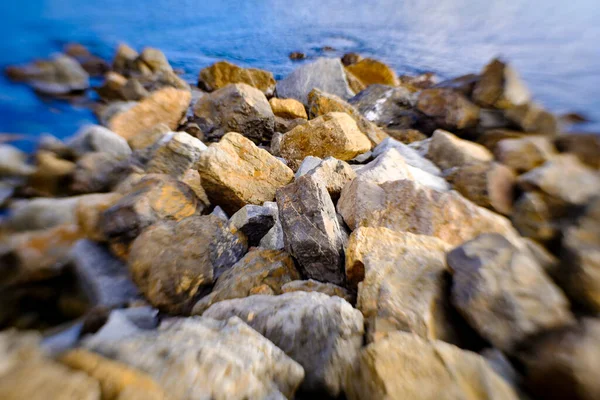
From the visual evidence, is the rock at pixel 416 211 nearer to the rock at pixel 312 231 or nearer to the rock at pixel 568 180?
the rock at pixel 312 231

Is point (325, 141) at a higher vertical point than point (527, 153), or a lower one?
lower

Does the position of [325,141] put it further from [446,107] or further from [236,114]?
[446,107]

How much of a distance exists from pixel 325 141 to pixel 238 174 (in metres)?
0.79

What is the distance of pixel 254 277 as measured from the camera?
3.01 ft

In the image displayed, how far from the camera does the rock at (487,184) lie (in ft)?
1.95

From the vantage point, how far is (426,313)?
60cm

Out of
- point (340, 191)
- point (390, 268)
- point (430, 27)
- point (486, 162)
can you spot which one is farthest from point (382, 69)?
point (390, 268)

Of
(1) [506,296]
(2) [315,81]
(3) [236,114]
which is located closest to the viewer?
(1) [506,296]

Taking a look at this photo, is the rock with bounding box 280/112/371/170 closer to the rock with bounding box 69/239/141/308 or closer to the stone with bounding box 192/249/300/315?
the stone with bounding box 192/249/300/315

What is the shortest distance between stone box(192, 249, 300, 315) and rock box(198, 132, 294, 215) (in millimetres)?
354

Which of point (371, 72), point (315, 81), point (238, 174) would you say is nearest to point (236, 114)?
point (238, 174)

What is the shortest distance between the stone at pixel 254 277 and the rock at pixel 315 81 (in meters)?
2.26

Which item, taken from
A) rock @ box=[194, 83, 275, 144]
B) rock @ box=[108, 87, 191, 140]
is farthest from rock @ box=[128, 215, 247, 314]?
rock @ box=[108, 87, 191, 140]

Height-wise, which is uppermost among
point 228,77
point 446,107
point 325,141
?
point 228,77
